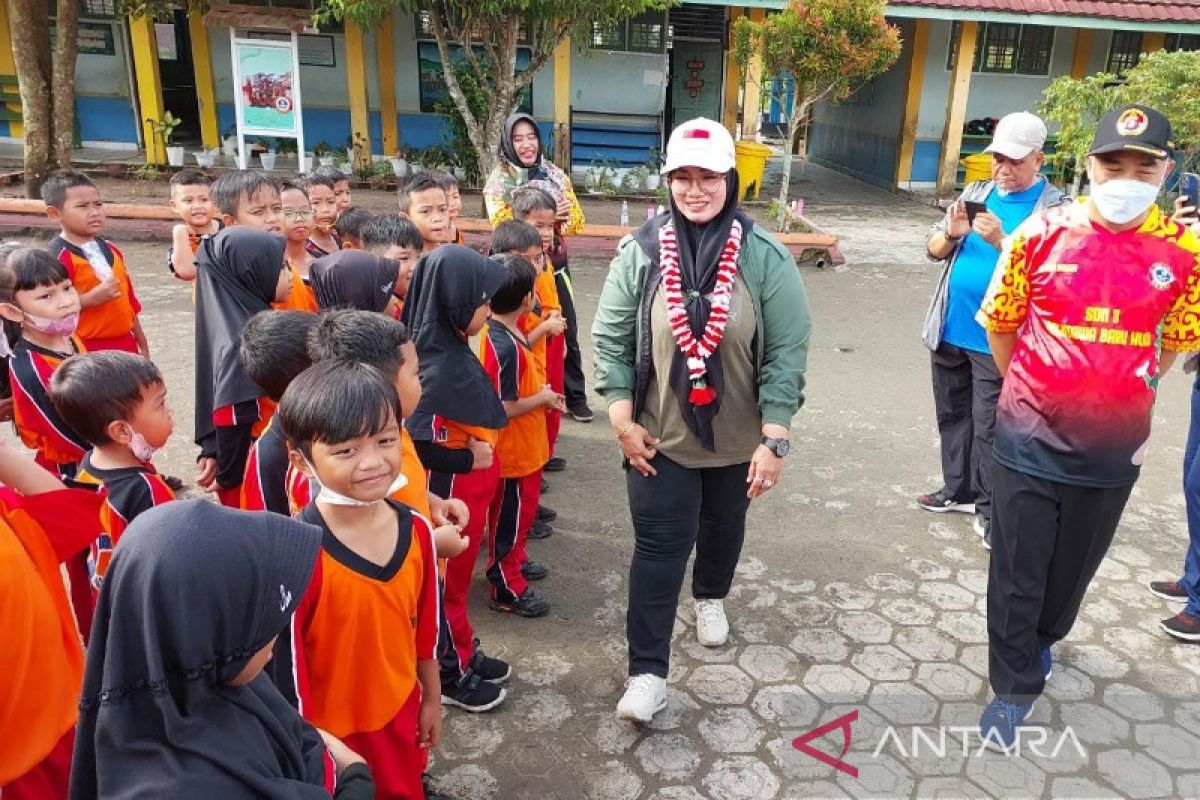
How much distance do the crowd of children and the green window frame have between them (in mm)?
14240

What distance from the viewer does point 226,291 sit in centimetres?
297

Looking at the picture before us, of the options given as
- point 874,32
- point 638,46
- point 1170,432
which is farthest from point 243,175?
point 638,46

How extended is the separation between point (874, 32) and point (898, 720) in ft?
28.8

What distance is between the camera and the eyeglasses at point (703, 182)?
248 cm

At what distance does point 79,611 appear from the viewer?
2.40m

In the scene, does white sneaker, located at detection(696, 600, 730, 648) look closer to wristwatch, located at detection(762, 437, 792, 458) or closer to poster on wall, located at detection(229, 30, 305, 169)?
wristwatch, located at detection(762, 437, 792, 458)

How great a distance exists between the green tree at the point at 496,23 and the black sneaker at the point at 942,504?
6.31 metres

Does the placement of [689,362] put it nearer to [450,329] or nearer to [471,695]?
[450,329]

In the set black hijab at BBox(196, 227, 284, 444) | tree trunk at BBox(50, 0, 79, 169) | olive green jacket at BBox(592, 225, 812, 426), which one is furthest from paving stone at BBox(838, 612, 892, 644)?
tree trunk at BBox(50, 0, 79, 169)

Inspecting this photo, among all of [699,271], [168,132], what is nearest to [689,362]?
[699,271]

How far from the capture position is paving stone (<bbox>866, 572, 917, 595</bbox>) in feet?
11.6

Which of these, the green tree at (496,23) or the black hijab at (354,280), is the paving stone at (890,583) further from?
the green tree at (496,23)

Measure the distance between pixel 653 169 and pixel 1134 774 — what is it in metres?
11.8

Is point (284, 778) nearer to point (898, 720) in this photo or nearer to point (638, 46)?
point (898, 720)
